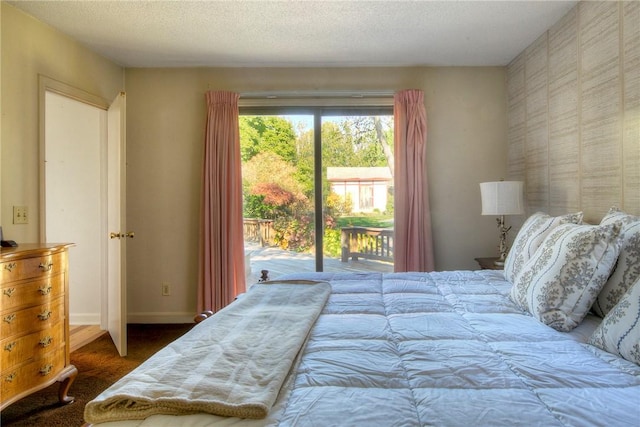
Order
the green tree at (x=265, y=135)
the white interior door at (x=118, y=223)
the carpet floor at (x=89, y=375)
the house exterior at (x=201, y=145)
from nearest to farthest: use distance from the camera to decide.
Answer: the carpet floor at (x=89, y=375) → the white interior door at (x=118, y=223) → the house exterior at (x=201, y=145) → the green tree at (x=265, y=135)

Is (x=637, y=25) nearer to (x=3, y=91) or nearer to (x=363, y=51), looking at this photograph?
(x=363, y=51)

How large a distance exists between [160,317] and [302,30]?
2848mm

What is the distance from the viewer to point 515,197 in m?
2.86

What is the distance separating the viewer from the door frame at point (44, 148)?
2598 millimetres

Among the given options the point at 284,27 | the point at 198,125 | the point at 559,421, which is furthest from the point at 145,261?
the point at 559,421

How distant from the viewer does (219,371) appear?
998mm

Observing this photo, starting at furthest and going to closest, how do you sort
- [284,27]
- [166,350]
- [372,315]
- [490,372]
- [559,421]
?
[284,27] < [372,315] < [166,350] < [490,372] < [559,421]

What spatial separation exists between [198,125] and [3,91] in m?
1.47

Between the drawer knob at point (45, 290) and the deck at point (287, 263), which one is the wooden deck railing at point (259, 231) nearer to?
the deck at point (287, 263)

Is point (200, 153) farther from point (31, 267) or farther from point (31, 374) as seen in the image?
point (31, 374)

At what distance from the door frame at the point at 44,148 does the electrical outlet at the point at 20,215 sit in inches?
3.6

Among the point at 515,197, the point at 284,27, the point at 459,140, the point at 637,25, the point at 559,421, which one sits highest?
the point at 284,27

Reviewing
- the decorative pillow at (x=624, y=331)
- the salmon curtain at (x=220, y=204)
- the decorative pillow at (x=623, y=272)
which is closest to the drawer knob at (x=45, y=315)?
the salmon curtain at (x=220, y=204)

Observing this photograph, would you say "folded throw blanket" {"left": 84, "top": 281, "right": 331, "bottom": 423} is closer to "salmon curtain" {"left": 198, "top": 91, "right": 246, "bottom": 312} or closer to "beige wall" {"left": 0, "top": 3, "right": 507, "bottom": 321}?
"salmon curtain" {"left": 198, "top": 91, "right": 246, "bottom": 312}
